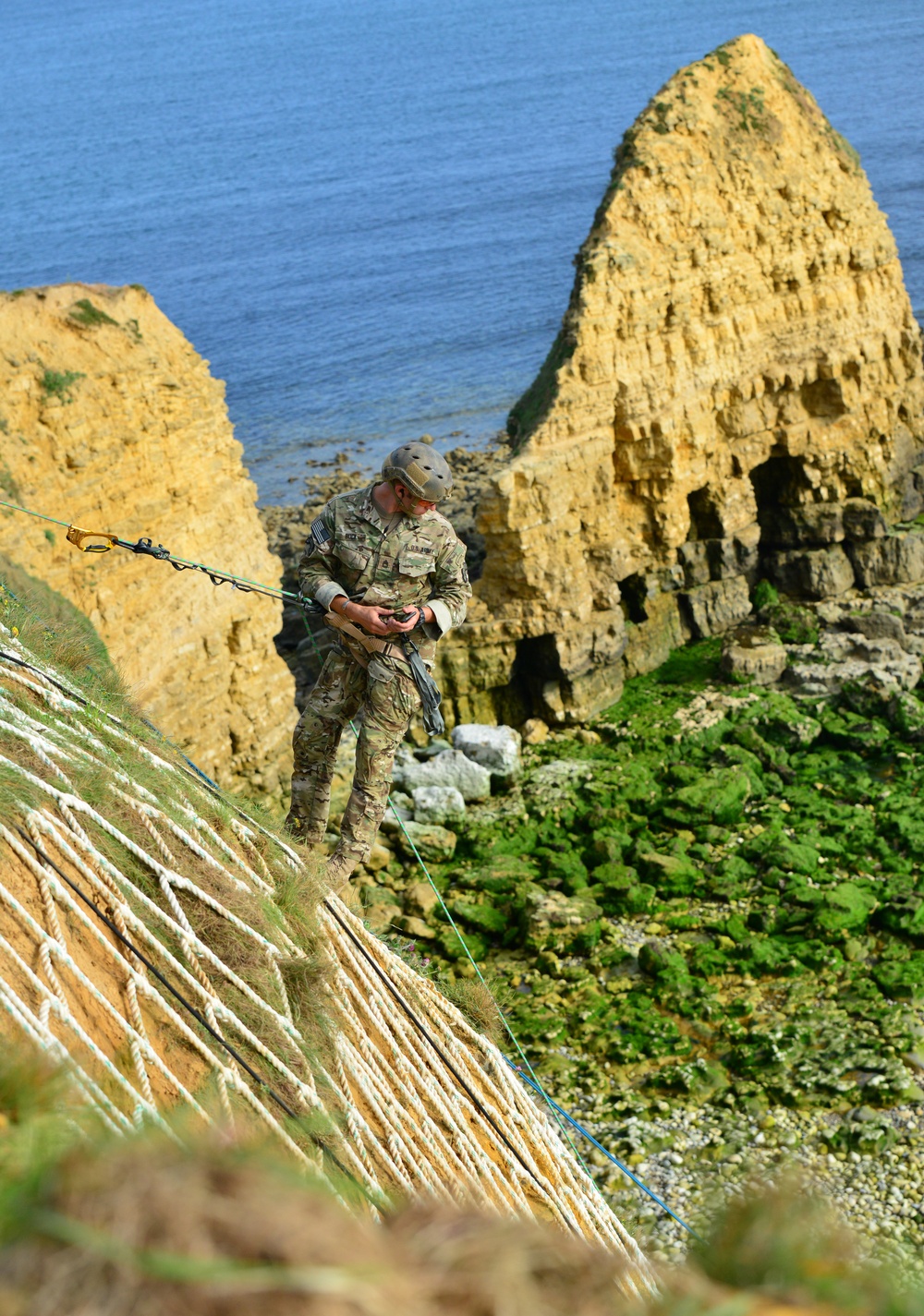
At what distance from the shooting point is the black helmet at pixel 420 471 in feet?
20.9

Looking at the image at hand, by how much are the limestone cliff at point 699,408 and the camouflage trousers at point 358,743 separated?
394 inches

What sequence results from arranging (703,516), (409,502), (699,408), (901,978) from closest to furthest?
(409,502)
(901,978)
(699,408)
(703,516)

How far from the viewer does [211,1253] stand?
1548mm

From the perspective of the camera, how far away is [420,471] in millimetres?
6367

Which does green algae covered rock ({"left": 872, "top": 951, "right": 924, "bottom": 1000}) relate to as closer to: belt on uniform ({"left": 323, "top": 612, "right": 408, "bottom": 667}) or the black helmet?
belt on uniform ({"left": 323, "top": 612, "right": 408, "bottom": 667})

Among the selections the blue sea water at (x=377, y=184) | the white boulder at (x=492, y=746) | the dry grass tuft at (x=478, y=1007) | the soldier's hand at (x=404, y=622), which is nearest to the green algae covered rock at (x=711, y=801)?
the white boulder at (x=492, y=746)

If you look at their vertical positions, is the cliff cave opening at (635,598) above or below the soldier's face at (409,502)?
below

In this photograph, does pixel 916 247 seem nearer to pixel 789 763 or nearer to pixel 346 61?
pixel 789 763

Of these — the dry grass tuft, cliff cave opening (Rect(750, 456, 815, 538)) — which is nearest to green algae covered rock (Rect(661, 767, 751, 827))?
cliff cave opening (Rect(750, 456, 815, 538))

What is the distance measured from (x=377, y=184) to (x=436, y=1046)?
197ft

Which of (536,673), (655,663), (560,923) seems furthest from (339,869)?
(655,663)

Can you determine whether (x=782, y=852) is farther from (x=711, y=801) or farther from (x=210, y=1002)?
(x=210, y=1002)

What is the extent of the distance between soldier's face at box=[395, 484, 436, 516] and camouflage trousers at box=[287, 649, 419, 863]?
31.8 inches

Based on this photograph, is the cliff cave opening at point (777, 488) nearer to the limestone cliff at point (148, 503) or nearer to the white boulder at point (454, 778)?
the white boulder at point (454, 778)
